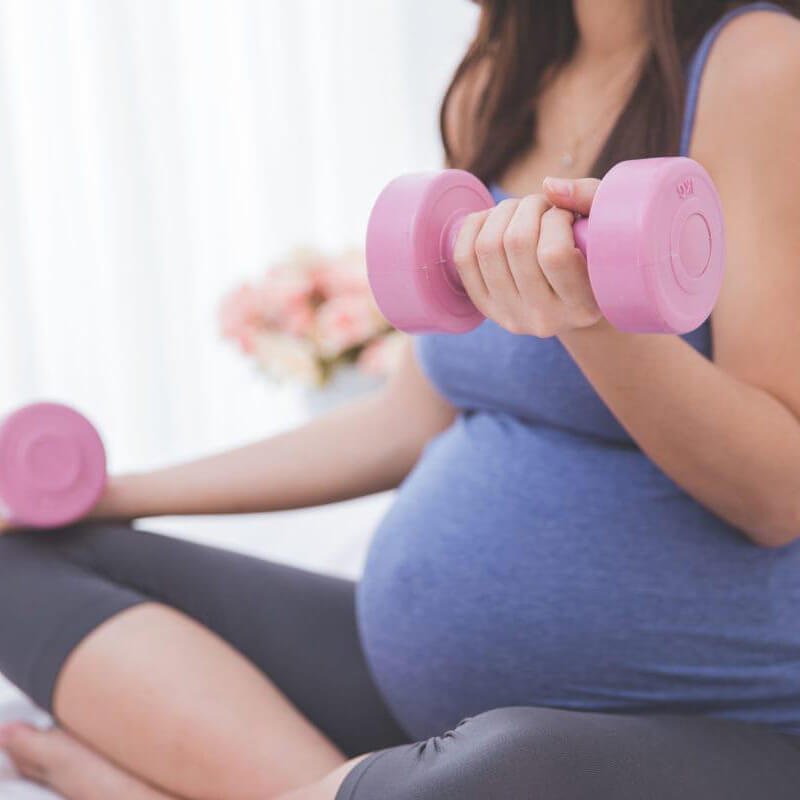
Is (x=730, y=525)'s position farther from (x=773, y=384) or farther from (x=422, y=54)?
(x=422, y=54)

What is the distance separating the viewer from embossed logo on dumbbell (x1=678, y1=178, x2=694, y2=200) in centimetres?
58

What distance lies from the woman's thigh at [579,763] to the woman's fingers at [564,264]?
0.25 m

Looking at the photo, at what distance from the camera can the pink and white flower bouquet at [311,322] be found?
5.62 ft

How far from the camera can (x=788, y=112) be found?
0.77 m

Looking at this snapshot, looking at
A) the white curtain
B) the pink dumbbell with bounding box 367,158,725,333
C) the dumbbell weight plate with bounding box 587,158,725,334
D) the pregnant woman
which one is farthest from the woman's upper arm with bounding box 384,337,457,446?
the white curtain

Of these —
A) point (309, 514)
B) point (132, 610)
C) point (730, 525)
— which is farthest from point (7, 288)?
point (730, 525)

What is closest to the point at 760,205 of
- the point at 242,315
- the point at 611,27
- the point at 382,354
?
the point at 611,27

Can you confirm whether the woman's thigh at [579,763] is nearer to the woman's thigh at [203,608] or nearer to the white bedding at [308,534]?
the woman's thigh at [203,608]

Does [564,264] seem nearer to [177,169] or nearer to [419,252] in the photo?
[419,252]

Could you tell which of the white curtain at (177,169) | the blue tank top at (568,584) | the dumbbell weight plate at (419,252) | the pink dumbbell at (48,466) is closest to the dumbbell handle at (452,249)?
the dumbbell weight plate at (419,252)

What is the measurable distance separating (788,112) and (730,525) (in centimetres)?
29

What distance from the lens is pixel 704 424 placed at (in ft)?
2.33

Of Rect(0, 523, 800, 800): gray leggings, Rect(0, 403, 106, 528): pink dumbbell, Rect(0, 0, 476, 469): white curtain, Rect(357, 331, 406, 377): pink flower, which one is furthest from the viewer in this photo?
Rect(0, 0, 476, 469): white curtain

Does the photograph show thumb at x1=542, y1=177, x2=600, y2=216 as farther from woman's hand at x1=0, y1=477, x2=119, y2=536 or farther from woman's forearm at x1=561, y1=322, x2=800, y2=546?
woman's hand at x1=0, y1=477, x2=119, y2=536
